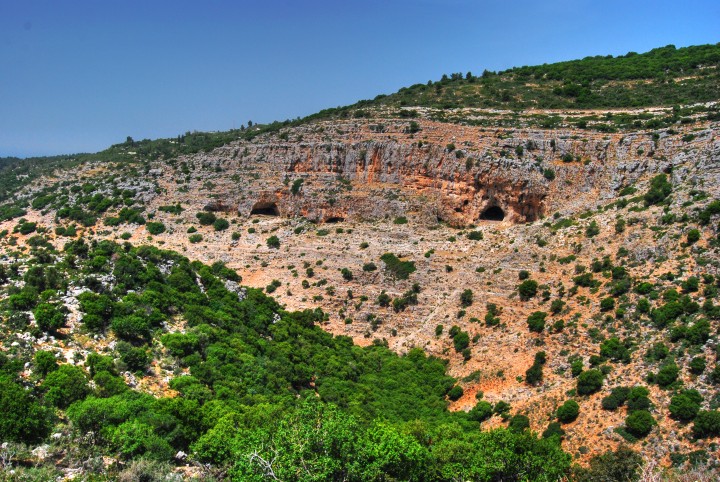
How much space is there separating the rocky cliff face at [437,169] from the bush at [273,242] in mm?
5580

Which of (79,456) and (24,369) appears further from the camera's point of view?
(24,369)

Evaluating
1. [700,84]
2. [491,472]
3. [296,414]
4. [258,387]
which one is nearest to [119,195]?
[258,387]

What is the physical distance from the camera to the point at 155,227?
188 ft

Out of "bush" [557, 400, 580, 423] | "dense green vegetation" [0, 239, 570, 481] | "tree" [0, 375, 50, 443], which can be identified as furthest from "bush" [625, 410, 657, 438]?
"tree" [0, 375, 50, 443]

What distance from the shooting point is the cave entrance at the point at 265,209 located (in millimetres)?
61688

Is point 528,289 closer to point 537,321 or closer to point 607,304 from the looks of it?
point 537,321

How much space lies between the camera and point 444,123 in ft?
194

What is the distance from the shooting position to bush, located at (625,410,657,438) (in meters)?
24.7

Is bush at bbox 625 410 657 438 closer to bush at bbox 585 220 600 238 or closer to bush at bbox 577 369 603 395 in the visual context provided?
bush at bbox 577 369 603 395

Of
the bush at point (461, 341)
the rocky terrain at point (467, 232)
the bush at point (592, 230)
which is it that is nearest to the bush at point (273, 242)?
the rocky terrain at point (467, 232)

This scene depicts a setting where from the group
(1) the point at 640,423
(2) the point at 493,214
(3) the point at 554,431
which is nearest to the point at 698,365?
(1) the point at 640,423

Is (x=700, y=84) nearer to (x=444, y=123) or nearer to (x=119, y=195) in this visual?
(x=444, y=123)

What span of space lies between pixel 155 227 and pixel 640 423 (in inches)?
1865

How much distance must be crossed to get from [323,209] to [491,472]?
4106 centimetres
